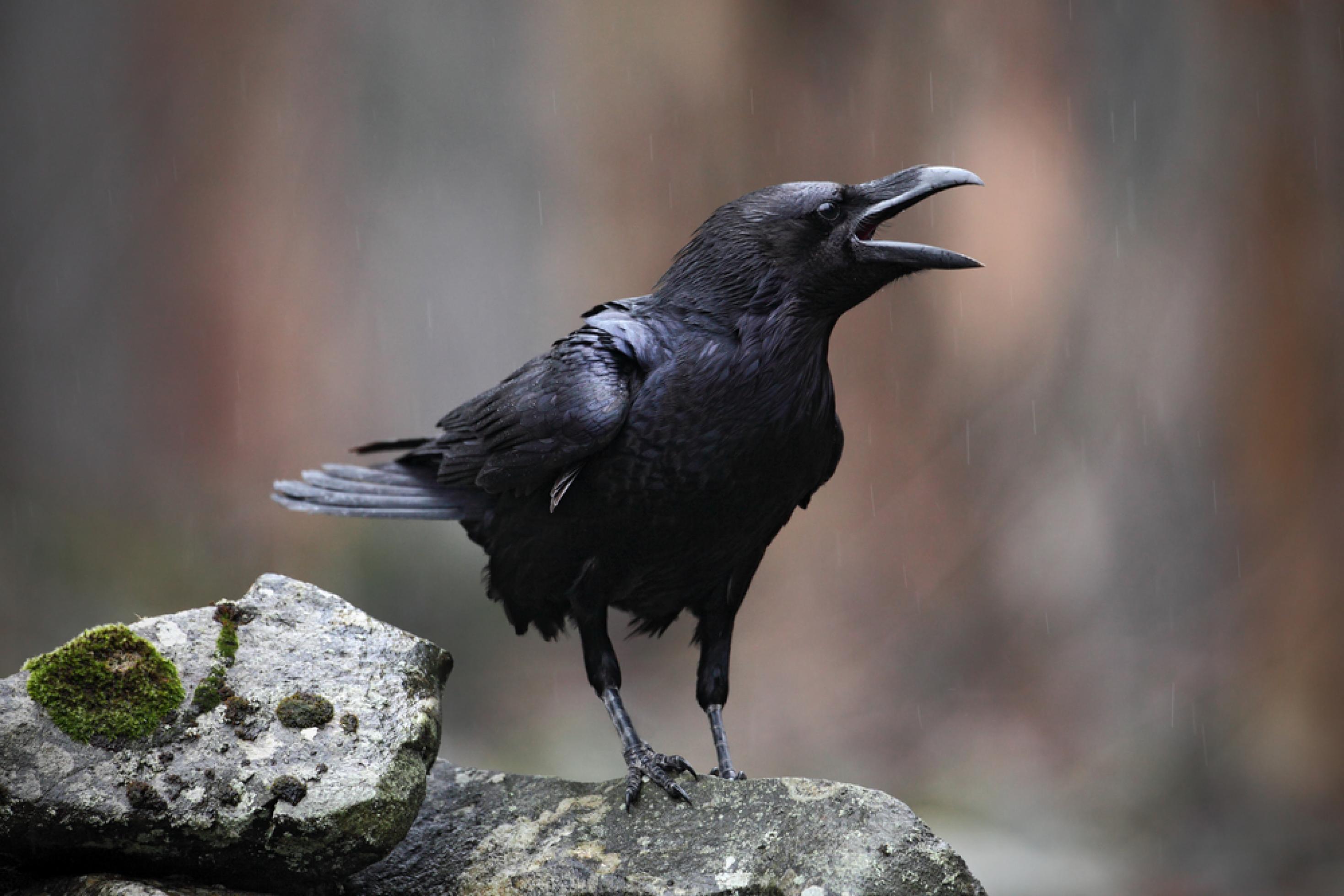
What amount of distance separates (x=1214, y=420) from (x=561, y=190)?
380cm

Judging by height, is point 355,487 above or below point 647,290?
below

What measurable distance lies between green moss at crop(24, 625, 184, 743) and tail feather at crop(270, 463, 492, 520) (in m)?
0.99

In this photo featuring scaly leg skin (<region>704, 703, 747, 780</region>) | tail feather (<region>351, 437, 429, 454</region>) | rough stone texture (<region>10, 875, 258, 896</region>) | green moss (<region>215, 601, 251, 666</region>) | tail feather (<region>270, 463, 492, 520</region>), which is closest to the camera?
rough stone texture (<region>10, 875, 258, 896</region>)

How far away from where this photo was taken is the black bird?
310 cm

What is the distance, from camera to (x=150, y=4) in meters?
6.50

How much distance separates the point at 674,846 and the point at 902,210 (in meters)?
1.77

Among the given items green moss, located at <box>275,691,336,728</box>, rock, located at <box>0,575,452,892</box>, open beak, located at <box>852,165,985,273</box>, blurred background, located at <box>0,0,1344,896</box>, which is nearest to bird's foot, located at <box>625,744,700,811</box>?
rock, located at <box>0,575,452,892</box>

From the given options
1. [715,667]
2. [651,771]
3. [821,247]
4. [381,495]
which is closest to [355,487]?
[381,495]

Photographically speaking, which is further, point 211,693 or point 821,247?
point 821,247

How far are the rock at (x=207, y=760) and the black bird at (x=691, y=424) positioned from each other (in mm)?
663

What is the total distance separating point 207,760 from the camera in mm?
2635

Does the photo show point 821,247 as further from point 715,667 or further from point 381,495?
point 381,495

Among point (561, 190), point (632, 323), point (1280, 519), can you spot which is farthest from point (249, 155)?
point (1280, 519)

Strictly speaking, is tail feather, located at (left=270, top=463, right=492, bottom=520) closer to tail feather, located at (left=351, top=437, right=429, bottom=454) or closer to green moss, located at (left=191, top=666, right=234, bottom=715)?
tail feather, located at (left=351, top=437, right=429, bottom=454)
